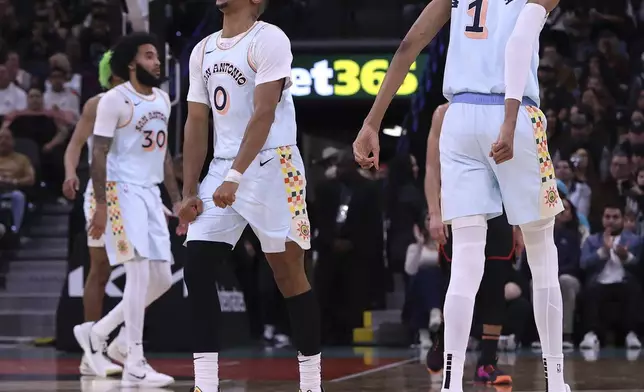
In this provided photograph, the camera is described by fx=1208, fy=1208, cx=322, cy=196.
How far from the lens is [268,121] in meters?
5.35

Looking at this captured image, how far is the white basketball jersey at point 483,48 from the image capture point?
4945mm

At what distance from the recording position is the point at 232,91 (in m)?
5.48

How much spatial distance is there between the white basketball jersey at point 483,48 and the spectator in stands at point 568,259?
658 centimetres

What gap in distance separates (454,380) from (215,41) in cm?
193

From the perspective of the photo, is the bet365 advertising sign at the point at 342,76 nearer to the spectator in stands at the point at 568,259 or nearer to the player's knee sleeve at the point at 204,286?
the spectator in stands at the point at 568,259

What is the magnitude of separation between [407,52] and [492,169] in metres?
0.63

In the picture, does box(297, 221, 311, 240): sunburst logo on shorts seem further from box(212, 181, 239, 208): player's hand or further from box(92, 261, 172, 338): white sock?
box(92, 261, 172, 338): white sock

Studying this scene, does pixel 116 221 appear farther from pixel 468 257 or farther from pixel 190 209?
pixel 468 257

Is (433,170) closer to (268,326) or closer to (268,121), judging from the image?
(268,121)

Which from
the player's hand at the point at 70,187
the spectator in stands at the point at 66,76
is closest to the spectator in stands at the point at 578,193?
the player's hand at the point at 70,187

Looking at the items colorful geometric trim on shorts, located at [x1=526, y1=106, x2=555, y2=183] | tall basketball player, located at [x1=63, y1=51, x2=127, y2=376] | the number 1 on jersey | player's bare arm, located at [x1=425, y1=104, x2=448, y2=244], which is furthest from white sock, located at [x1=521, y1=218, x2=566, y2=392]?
tall basketball player, located at [x1=63, y1=51, x2=127, y2=376]

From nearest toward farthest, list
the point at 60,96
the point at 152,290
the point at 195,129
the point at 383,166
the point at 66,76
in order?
the point at 195,129, the point at 152,290, the point at 383,166, the point at 60,96, the point at 66,76

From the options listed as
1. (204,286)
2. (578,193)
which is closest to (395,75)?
(204,286)

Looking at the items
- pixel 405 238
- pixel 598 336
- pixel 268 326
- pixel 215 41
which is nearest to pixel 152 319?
pixel 268 326
